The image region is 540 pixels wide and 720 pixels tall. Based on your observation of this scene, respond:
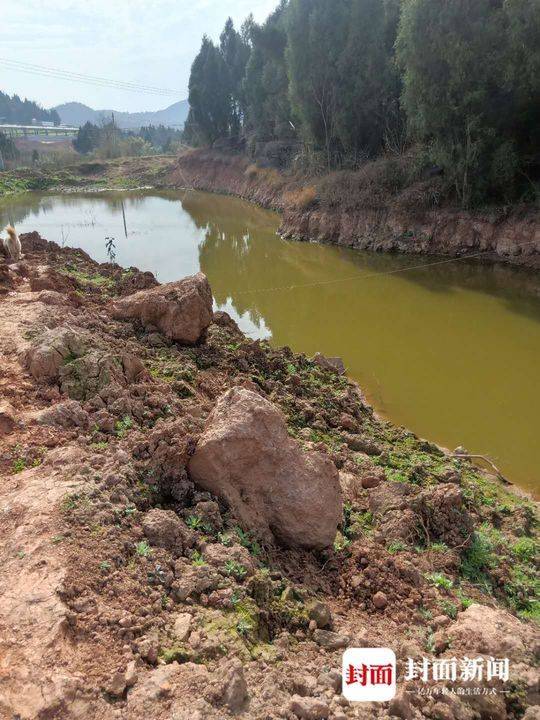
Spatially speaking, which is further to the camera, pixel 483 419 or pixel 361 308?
pixel 361 308

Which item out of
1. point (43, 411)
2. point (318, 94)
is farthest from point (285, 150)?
point (43, 411)

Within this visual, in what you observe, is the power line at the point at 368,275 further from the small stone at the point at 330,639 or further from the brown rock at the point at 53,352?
the small stone at the point at 330,639

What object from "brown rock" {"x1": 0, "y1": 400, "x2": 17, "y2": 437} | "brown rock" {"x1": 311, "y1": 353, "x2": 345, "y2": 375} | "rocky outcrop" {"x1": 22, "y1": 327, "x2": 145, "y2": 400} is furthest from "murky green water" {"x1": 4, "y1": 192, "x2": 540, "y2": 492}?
"brown rock" {"x1": 0, "y1": 400, "x2": 17, "y2": 437}

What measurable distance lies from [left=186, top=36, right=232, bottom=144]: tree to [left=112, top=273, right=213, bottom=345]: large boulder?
42.3 meters

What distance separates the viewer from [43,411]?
204 inches

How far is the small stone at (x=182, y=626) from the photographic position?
2941 millimetres

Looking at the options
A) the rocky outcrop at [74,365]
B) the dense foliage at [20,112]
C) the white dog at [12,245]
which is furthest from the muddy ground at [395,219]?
the dense foliage at [20,112]

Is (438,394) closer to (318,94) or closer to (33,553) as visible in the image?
(33,553)

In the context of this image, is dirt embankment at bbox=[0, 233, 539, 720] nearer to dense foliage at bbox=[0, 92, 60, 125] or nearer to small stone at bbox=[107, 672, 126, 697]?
small stone at bbox=[107, 672, 126, 697]

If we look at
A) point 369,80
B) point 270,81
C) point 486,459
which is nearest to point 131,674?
point 486,459

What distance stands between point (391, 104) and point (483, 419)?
19.6 metres

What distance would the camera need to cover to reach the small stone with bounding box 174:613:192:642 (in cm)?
294

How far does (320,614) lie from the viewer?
11.4 ft

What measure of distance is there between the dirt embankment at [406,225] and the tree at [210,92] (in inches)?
837
